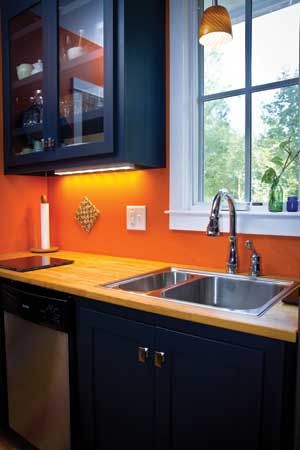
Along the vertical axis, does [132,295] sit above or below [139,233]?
below

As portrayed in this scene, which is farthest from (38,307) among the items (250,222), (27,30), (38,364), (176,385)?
(27,30)

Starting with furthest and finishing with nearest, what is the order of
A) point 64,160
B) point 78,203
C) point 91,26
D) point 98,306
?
point 78,203 → point 64,160 → point 91,26 → point 98,306

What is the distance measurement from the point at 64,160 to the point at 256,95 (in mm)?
967

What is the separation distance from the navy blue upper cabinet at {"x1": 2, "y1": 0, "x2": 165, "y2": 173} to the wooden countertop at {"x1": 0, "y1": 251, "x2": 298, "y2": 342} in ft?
1.62

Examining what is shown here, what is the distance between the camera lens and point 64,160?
166 centimetres

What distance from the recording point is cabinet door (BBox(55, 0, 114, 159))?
4.66ft

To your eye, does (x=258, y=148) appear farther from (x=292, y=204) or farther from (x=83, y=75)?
(x=83, y=75)

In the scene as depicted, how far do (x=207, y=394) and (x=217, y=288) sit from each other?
542 millimetres

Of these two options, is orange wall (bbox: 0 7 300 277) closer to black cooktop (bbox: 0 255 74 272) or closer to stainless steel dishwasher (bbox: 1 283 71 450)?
black cooktop (bbox: 0 255 74 272)

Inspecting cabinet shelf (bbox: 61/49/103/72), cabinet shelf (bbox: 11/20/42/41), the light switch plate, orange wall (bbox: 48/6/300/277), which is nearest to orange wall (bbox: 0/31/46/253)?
orange wall (bbox: 48/6/300/277)

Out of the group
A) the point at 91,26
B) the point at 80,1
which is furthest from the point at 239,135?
the point at 80,1

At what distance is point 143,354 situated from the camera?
1.01m

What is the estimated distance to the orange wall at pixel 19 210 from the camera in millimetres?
2029

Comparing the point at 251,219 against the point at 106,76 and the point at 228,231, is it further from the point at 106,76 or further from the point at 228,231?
the point at 106,76
